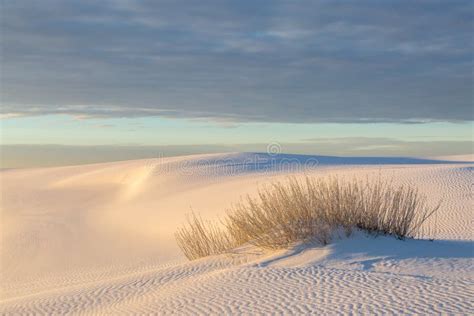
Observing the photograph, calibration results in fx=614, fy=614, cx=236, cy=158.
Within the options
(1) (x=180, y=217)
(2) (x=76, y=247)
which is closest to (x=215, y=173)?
(1) (x=180, y=217)

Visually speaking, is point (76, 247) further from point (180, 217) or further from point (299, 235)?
point (299, 235)

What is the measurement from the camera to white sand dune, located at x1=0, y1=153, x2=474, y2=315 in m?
6.09

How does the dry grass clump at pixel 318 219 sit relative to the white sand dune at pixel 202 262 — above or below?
above

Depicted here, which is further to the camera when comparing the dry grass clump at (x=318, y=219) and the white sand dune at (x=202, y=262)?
the dry grass clump at (x=318, y=219)

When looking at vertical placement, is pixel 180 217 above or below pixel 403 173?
below

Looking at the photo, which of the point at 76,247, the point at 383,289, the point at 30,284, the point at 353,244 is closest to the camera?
the point at 383,289

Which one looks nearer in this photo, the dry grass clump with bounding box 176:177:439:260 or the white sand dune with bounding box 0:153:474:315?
the white sand dune with bounding box 0:153:474:315

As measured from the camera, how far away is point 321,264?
7.51m

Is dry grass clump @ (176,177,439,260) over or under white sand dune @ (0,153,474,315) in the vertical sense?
over

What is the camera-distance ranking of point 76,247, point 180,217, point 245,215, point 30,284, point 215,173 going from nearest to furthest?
point 245,215 → point 30,284 → point 76,247 → point 180,217 → point 215,173

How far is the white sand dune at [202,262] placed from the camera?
6.09 metres

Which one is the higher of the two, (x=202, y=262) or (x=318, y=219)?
(x=318, y=219)

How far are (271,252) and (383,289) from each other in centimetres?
268

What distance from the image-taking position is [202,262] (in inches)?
345
